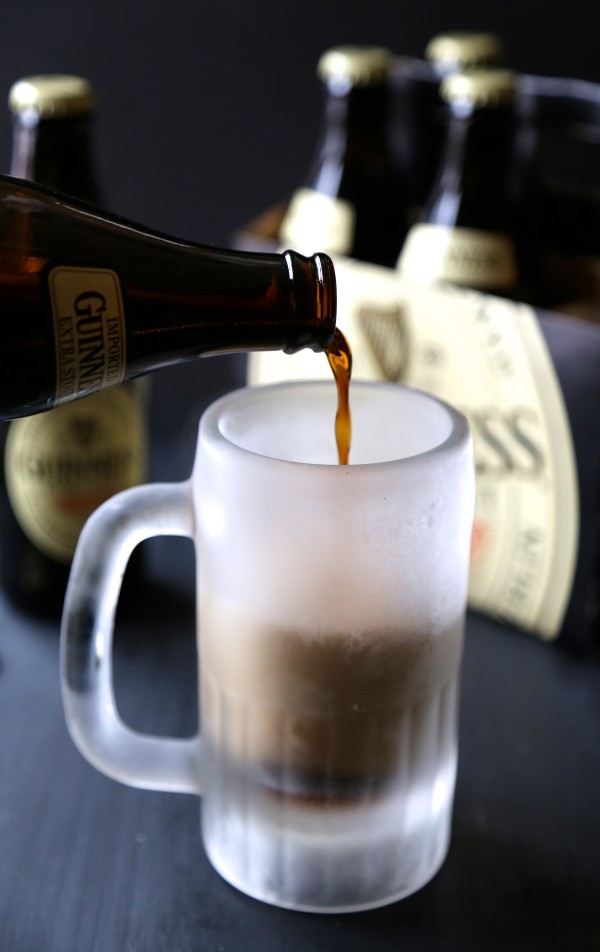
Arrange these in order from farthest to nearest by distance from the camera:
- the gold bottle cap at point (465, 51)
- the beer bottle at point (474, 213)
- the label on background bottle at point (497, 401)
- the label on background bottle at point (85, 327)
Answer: the gold bottle cap at point (465, 51)
the beer bottle at point (474, 213)
the label on background bottle at point (497, 401)
the label on background bottle at point (85, 327)

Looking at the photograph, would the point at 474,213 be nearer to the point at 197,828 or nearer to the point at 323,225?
the point at 323,225

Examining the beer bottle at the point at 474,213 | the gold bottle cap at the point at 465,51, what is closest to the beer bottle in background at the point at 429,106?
the gold bottle cap at the point at 465,51

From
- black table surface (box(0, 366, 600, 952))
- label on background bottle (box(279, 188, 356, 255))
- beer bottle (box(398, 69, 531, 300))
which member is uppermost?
beer bottle (box(398, 69, 531, 300))

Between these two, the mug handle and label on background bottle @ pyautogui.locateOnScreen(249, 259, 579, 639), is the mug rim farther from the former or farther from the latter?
label on background bottle @ pyautogui.locateOnScreen(249, 259, 579, 639)

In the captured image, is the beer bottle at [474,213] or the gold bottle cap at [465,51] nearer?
the beer bottle at [474,213]

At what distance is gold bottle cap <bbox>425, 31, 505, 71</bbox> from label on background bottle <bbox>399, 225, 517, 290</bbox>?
17cm

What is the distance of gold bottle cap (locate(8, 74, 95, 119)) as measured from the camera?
2.23ft

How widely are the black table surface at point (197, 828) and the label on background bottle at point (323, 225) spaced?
11.6 inches

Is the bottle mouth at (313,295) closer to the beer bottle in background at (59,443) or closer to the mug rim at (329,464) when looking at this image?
the mug rim at (329,464)

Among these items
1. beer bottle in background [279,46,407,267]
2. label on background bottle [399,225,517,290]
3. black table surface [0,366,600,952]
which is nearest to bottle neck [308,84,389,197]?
beer bottle in background [279,46,407,267]

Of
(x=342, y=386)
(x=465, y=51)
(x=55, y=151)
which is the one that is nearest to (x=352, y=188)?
(x=465, y=51)

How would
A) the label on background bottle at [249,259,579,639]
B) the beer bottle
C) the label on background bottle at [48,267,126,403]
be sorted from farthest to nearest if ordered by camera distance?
the beer bottle
the label on background bottle at [249,259,579,639]
the label on background bottle at [48,267,126,403]

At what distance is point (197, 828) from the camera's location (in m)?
0.57

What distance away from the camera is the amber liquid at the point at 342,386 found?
1.56 ft
